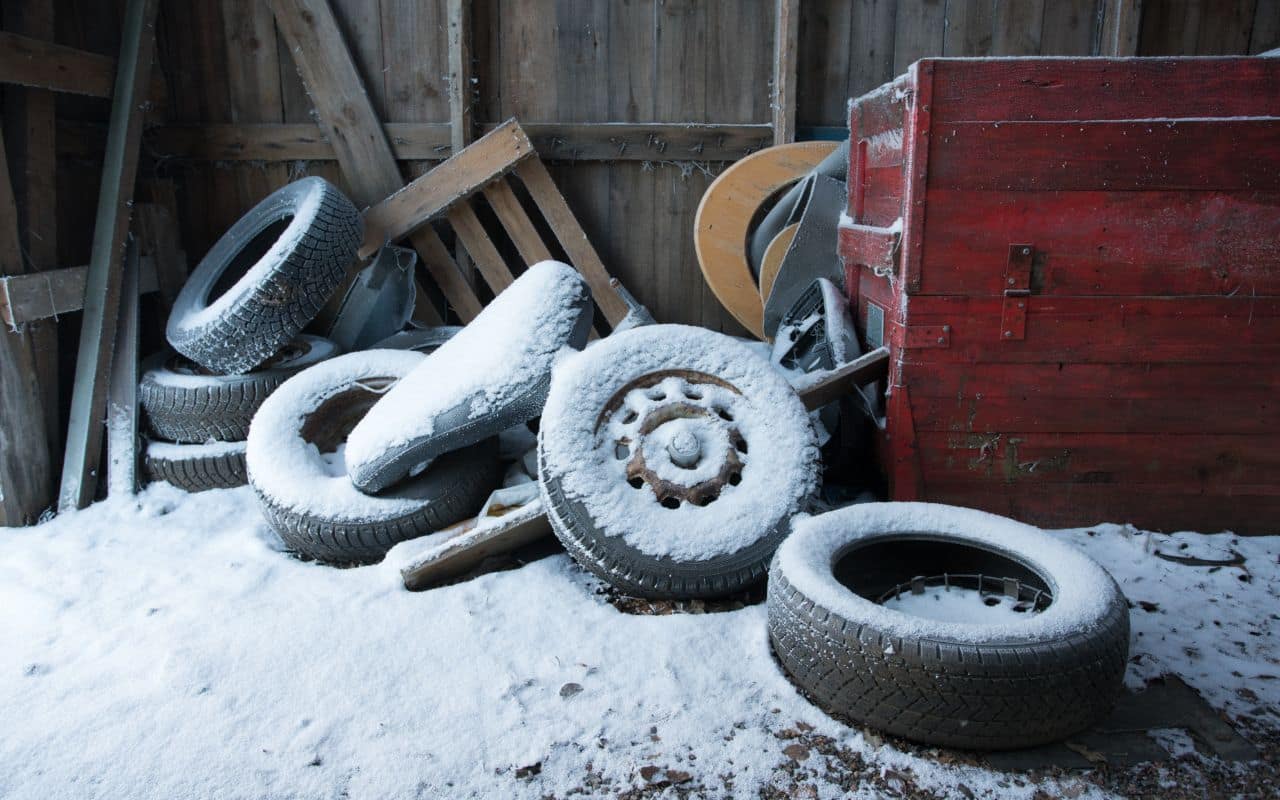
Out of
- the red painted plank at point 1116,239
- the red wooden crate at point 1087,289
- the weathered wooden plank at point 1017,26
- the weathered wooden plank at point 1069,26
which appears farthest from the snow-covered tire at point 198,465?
the weathered wooden plank at point 1069,26

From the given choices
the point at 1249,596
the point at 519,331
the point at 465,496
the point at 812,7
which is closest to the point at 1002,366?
the point at 1249,596

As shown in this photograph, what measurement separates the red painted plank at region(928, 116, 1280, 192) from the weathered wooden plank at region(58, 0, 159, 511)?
360 centimetres

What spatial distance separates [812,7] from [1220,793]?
4161mm

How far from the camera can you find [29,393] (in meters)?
3.63

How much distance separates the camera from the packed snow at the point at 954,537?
6.51 ft

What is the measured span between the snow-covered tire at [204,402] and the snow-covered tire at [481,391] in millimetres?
1044

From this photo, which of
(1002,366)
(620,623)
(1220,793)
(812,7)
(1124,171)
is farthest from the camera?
(812,7)

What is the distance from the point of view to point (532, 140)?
15.7ft

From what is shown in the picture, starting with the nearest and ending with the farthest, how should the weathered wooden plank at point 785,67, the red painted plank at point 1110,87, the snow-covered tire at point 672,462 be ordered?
the snow-covered tire at point 672,462 → the red painted plank at point 1110,87 → the weathered wooden plank at point 785,67

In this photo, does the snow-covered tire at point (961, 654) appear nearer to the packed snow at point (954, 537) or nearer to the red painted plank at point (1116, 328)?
the packed snow at point (954, 537)

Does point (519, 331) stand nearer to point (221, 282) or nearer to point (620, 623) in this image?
point (620, 623)

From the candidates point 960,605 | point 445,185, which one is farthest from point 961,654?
point 445,185

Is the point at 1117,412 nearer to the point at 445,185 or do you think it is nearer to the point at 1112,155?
the point at 1112,155

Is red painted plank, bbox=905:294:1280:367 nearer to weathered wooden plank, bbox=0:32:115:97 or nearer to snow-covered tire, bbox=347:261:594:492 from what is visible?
snow-covered tire, bbox=347:261:594:492
